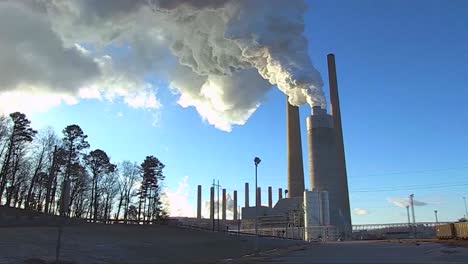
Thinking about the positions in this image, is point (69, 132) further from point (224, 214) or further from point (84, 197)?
point (224, 214)

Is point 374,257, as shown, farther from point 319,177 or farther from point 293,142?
point 293,142

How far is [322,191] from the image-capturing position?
360 ft

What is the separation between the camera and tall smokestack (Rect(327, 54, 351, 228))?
120 meters

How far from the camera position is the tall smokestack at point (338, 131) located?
120m

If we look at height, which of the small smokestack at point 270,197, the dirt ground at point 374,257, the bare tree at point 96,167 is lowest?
the dirt ground at point 374,257

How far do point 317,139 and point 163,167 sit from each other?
38.0m

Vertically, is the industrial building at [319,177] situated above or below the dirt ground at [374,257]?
above

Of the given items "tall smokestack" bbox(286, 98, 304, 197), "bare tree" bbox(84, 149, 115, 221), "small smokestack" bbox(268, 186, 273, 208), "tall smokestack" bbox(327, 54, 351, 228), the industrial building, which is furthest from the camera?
"small smokestack" bbox(268, 186, 273, 208)

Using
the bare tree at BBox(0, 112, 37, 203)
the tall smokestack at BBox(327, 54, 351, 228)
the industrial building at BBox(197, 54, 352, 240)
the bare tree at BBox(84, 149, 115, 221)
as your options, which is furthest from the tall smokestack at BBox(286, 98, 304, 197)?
the bare tree at BBox(0, 112, 37, 203)

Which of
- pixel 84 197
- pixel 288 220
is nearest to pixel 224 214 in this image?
pixel 288 220

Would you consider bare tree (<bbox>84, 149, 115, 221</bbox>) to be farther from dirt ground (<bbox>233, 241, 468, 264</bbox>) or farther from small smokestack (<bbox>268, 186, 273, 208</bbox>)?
small smokestack (<bbox>268, 186, 273, 208</bbox>)

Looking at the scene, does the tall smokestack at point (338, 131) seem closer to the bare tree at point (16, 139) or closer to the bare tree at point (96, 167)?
the bare tree at point (96, 167)

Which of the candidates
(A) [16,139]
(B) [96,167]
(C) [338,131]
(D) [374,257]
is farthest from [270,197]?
(D) [374,257]

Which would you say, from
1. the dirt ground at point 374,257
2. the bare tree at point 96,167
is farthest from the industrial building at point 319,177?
the dirt ground at point 374,257
